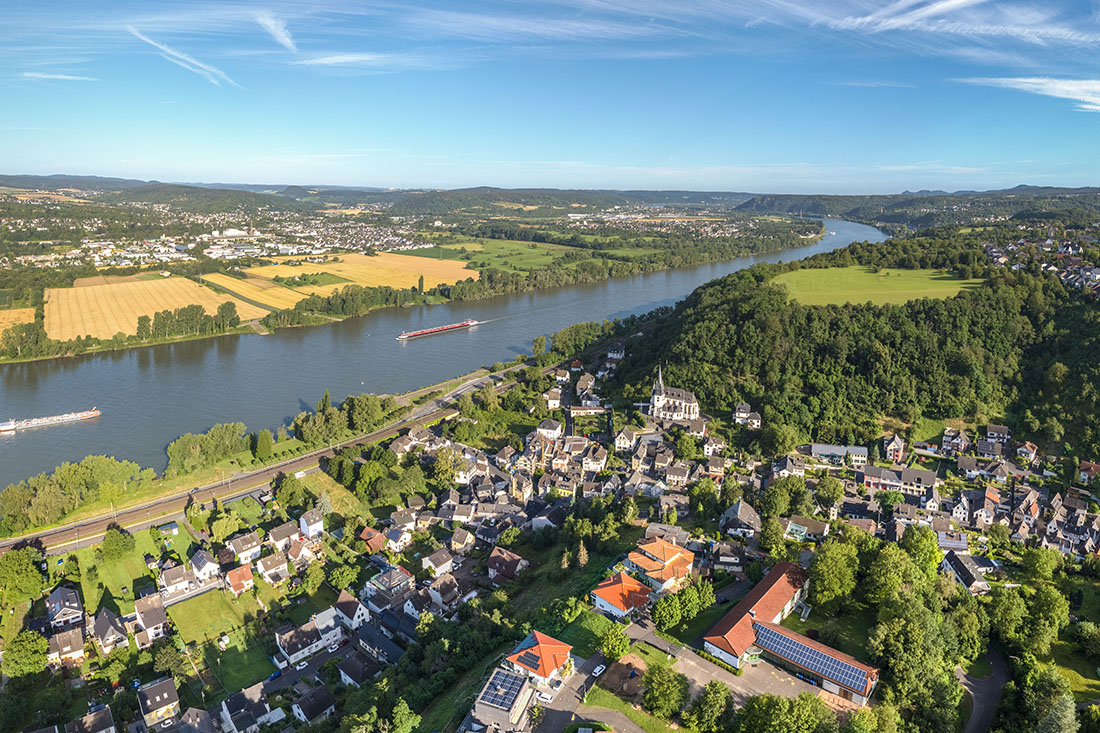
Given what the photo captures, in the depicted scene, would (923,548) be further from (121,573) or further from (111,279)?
(111,279)

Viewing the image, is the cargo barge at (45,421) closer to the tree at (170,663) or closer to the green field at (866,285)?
the tree at (170,663)

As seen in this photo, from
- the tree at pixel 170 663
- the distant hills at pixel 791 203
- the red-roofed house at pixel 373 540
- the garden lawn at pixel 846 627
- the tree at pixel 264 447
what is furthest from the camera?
the distant hills at pixel 791 203

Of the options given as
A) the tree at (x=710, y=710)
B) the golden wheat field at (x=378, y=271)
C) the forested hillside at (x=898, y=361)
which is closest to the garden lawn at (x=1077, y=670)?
the tree at (x=710, y=710)

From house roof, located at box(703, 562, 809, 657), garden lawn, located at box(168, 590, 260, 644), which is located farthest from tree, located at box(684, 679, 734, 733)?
garden lawn, located at box(168, 590, 260, 644)

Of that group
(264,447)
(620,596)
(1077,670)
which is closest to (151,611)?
(264,447)

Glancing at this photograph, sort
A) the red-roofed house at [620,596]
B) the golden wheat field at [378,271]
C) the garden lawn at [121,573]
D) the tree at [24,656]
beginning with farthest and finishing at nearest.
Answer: the golden wheat field at [378,271], the garden lawn at [121,573], the tree at [24,656], the red-roofed house at [620,596]

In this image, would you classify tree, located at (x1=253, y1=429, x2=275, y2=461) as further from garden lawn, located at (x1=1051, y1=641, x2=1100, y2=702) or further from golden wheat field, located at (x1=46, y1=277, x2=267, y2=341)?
garden lawn, located at (x1=1051, y1=641, x2=1100, y2=702)

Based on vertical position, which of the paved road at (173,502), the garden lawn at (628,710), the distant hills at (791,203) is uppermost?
the distant hills at (791,203)
